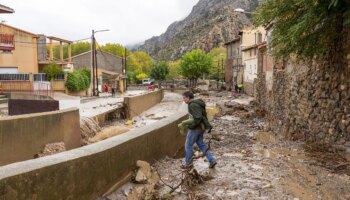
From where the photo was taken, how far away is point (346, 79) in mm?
8430

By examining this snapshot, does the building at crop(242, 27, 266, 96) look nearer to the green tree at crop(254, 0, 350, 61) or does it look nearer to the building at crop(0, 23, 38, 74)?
the building at crop(0, 23, 38, 74)

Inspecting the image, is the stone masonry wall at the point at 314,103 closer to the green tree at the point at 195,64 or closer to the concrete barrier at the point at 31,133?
the concrete barrier at the point at 31,133

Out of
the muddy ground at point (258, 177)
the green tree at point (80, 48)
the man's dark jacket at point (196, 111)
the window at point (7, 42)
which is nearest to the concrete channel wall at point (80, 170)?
the muddy ground at point (258, 177)

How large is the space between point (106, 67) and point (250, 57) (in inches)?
1505

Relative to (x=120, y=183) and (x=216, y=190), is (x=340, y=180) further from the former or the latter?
(x=120, y=183)

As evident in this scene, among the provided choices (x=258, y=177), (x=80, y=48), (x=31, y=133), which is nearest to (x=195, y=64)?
(x=80, y=48)

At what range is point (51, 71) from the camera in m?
38.1

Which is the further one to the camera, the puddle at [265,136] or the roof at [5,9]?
the roof at [5,9]

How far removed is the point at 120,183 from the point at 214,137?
25.1 feet

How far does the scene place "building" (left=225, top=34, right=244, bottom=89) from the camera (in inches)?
2211

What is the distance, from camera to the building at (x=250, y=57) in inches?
1736

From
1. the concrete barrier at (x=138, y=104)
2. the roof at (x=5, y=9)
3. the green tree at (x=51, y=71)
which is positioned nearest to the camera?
the concrete barrier at (x=138, y=104)

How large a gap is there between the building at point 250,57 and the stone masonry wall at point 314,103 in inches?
1059

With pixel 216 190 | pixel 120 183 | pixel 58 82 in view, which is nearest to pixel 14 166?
pixel 120 183
